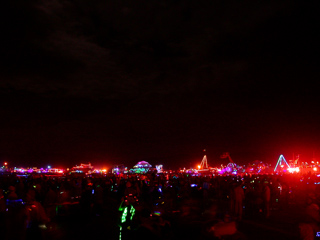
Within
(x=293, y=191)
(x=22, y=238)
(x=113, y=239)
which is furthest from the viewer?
(x=293, y=191)

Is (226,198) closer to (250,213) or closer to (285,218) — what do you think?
(250,213)

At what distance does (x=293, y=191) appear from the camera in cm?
2512

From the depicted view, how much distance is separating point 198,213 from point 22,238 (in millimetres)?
4599

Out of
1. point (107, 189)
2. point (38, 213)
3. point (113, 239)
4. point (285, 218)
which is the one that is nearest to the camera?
point (38, 213)

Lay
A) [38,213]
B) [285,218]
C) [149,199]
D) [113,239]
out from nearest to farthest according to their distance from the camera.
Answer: [38,213] → [113,239] → [285,218] → [149,199]

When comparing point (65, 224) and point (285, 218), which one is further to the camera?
point (285, 218)

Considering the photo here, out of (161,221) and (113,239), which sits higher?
(161,221)

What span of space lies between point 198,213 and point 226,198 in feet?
58.0

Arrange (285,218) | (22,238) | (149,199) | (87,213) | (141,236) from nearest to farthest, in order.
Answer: (22,238)
(141,236)
(285,218)
(87,213)
(149,199)

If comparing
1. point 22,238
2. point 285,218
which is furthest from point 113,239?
point 285,218

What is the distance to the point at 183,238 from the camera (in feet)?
27.3

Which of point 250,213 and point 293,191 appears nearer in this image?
point 250,213

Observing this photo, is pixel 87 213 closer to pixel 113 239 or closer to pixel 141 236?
pixel 113 239

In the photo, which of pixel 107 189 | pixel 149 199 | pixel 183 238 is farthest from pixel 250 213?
pixel 107 189
